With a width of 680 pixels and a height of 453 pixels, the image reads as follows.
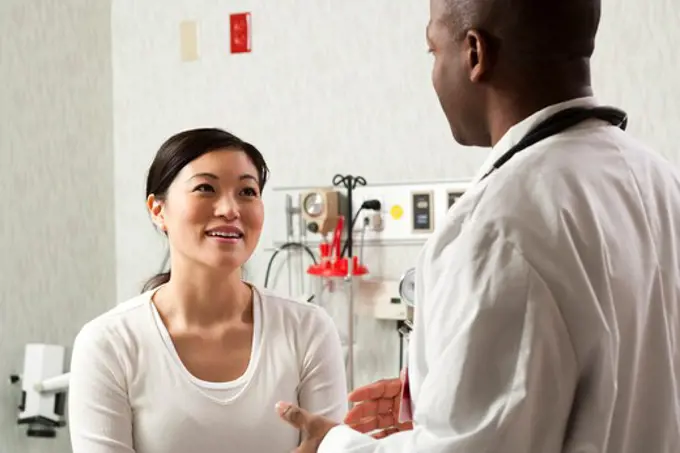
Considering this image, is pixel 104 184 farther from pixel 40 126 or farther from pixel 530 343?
pixel 530 343

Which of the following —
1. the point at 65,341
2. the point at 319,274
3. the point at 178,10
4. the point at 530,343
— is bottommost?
the point at 65,341

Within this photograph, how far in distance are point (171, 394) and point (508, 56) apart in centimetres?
102

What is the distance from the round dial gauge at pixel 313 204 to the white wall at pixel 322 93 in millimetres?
113

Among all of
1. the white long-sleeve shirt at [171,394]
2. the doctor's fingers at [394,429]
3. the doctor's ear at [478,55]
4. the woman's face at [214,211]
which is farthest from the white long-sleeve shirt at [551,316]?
the woman's face at [214,211]

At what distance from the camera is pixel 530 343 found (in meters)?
0.83

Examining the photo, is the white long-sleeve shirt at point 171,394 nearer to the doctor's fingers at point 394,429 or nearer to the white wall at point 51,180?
the doctor's fingers at point 394,429

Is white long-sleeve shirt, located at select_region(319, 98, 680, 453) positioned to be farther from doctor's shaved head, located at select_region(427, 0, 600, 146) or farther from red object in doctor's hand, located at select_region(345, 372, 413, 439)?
red object in doctor's hand, located at select_region(345, 372, 413, 439)

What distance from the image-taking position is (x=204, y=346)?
1.76m

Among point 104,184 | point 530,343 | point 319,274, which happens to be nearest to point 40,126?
point 104,184

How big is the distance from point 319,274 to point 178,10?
3.45ft

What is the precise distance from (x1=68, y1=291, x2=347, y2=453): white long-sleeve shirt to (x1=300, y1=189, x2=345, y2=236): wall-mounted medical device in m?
0.74

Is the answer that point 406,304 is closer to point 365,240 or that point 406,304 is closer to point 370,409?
point 365,240

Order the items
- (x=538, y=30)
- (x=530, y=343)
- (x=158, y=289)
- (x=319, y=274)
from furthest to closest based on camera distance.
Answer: (x=319, y=274) → (x=158, y=289) → (x=538, y=30) → (x=530, y=343)

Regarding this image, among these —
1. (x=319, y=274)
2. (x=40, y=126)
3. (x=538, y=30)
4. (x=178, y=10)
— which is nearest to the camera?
(x=538, y=30)
